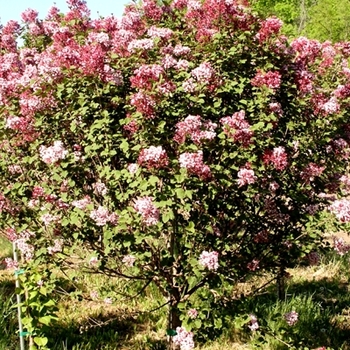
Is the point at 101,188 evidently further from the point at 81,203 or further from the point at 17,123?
the point at 17,123

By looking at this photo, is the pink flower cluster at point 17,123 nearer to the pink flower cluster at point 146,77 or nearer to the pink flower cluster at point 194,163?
the pink flower cluster at point 146,77

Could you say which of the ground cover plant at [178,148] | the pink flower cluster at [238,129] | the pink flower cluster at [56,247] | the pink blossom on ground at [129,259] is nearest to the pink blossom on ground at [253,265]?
the ground cover plant at [178,148]

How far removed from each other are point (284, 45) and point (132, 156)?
1.51 metres

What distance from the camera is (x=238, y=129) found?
338cm

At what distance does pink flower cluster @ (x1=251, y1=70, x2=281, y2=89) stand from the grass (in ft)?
5.96

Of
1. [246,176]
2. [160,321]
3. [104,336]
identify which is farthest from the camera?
[160,321]

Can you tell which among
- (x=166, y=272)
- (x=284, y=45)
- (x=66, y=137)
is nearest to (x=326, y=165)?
(x=284, y=45)

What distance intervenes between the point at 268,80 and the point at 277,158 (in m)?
0.55

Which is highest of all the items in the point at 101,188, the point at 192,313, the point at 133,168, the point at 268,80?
the point at 268,80

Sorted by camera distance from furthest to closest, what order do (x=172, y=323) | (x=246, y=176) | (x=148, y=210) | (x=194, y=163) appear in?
(x=172, y=323) < (x=246, y=176) < (x=148, y=210) < (x=194, y=163)

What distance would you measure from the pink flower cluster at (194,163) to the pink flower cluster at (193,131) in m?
0.13

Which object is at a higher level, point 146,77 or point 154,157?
point 146,77

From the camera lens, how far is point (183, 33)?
4.15m

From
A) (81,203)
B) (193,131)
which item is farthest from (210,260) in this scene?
(81,203)
